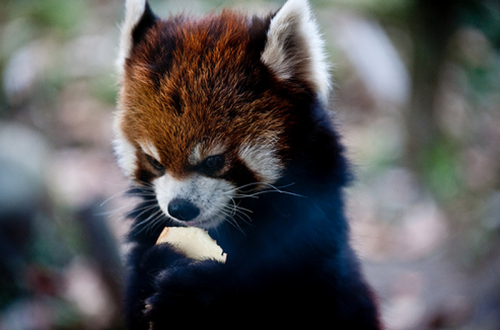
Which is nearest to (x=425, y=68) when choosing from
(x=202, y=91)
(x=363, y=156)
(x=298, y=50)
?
(x=363, y=156)

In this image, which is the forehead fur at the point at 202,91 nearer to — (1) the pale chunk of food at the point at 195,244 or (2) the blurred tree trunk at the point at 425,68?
(1) the pale chunk of food at the point at 195,244

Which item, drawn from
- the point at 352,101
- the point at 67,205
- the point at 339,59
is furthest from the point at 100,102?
the point at 352,101

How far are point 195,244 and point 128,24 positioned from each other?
92 centimetres

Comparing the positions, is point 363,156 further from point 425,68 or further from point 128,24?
point 128,24

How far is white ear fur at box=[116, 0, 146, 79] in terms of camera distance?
1.93 metres

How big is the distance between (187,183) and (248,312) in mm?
493

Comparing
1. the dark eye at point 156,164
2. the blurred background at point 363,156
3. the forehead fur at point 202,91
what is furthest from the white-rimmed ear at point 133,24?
the blurred background at point 363,156

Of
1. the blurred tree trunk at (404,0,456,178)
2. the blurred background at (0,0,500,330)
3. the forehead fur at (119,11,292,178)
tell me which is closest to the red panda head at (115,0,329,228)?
the forehead fur at (119,11,292,178)

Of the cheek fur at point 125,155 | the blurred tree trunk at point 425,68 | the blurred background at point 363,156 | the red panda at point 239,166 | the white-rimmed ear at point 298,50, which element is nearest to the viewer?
the red panda at point 239,166

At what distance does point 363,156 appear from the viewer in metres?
5.81

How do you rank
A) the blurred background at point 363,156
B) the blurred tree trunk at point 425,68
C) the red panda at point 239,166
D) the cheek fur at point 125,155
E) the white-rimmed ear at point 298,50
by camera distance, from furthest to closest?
the blurred tree trunk at point 425,68, the blurred background at point 363,156, the cheek fur at point 125,155, the white-rimmed ear at point 298,50, the red panda at point 239,166

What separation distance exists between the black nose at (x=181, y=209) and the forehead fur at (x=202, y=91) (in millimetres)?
111

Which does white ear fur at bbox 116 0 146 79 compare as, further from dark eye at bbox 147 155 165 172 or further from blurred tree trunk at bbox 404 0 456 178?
blurred tree trunk at bbox 404 0 456 178

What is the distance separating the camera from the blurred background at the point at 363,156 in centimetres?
383
